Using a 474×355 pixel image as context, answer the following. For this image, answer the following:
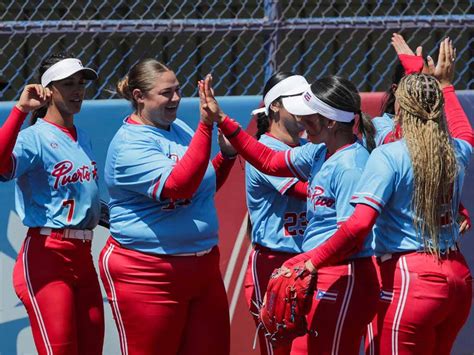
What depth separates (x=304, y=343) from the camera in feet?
14.4

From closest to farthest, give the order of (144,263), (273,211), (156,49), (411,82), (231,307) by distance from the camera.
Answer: (411,82) → (144,263) → (273,211) → (231,307) → (156,49)

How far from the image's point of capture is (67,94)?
500cm

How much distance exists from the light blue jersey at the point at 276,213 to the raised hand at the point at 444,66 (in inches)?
32.9

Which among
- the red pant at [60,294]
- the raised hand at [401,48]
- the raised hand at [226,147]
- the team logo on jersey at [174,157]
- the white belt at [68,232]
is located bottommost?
the red pant at [60,294]

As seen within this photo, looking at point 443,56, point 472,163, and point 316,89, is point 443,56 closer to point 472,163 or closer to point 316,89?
point 316,89

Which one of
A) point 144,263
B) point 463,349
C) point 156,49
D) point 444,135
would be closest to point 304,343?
point 144,263

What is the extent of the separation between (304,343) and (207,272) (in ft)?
1.86

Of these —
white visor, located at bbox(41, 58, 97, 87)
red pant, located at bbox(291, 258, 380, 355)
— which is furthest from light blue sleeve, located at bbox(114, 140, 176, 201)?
red pant, located at bbox(291, 258, 380, 355)

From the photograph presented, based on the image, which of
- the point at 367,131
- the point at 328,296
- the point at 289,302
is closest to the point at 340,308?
the point at 328,296

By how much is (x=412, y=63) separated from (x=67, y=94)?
5.47 ft

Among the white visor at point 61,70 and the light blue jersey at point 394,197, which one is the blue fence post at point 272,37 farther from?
the light blue jersey at point 394,197

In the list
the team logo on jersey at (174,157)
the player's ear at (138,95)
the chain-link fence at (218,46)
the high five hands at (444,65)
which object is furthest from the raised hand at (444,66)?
the chain-link fence at (218,46)

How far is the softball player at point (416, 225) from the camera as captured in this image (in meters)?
4.06

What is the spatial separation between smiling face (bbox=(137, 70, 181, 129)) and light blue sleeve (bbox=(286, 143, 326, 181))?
580 millimetres
